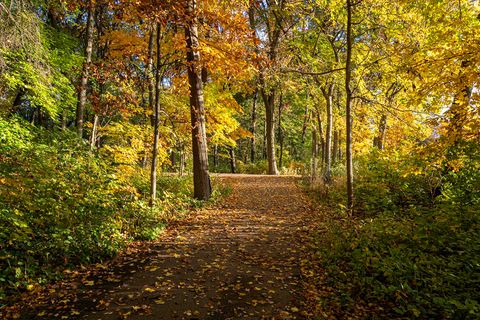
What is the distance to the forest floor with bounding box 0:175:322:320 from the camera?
4027 millimetres

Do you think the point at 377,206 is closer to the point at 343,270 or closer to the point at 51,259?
the point at 343,270

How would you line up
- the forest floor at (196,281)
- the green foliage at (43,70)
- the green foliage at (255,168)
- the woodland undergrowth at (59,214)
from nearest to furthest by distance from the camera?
1. the forest floor at (196,281)
2. the woodland undergrowth at (59,214)
3. the green foliage at (43,70)
4. the green foliage at (255,168)

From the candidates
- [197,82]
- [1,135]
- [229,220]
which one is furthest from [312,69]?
[1,135]

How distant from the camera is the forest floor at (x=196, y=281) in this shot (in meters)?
4.03

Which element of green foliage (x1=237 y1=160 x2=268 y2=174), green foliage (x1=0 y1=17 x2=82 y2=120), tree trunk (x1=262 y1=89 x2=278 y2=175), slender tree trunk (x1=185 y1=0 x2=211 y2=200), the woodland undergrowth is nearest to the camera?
the woodland undergrowth

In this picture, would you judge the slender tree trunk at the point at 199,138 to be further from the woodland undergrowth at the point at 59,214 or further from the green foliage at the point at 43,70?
the green foliage at the point at 43,70

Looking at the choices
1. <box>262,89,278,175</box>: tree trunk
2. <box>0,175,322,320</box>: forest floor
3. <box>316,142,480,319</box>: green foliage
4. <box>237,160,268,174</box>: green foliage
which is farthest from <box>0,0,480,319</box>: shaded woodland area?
<box>237,160,268,174</box>: green foliage

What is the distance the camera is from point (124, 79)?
27.0ft

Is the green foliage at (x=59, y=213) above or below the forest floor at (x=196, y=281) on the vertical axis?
above

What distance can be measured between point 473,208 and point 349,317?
3.66m

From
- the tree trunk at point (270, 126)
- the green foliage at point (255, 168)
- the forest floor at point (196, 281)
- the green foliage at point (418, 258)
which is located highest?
the tree trunk at point (270, 126)

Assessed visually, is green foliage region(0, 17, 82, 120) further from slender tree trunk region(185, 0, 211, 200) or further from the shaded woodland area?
slender tree trunk region(185, 0, 211, 200)

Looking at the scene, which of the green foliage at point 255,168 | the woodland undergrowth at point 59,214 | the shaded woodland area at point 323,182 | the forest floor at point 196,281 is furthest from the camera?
the green foliage at point 255,168

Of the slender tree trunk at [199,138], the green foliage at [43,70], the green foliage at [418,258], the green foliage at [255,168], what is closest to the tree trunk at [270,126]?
the green foliage at [255,168]
